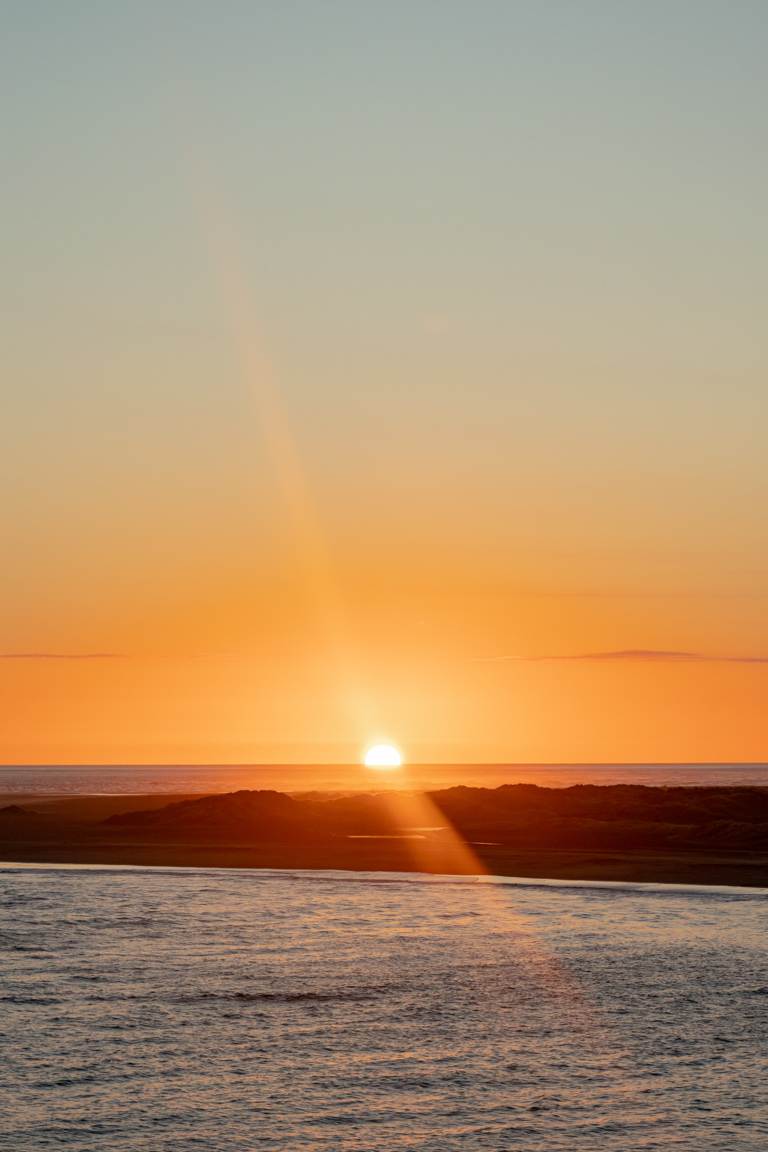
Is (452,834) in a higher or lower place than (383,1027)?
higher

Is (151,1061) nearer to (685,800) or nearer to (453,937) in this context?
(453,937)

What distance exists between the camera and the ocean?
52.9 feet

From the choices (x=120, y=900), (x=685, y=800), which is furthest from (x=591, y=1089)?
(x=685, y=800)

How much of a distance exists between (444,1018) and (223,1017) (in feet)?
12.8

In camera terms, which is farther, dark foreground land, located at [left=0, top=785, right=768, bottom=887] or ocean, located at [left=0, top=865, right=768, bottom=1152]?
dark foreground land, located at [left=0, top=785, right=768, bottom=887]

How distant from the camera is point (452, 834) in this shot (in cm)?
6919

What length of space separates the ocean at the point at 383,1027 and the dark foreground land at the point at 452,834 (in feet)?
46.3

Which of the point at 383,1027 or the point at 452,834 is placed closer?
the point at 383,1027

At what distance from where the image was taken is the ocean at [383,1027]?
16.1 metres

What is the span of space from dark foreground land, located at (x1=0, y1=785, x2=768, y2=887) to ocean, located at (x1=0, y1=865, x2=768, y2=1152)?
14126mm

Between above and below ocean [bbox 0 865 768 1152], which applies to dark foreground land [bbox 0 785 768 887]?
above

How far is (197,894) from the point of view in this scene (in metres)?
42.3

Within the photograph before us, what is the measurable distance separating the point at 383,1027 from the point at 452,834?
48.0 meters

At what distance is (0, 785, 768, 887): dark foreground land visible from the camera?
53062mm
